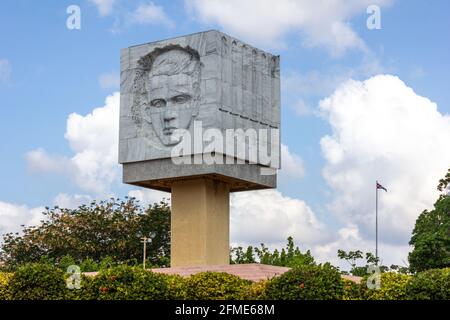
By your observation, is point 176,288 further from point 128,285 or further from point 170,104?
point 170,104

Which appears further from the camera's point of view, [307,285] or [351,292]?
[351,292]

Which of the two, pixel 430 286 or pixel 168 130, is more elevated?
pixel 168 130

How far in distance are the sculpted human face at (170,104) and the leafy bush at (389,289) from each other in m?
9.68

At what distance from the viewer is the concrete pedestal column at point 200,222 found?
94.0 ft

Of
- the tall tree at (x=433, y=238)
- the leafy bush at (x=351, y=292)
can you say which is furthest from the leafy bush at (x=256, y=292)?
the tall tree at (x=433, y=238)

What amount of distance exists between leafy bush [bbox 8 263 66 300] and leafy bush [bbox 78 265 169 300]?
46.0 inches

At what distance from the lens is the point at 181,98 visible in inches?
1136

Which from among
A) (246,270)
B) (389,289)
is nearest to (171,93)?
(246,270)

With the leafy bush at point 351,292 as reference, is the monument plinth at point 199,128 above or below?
above

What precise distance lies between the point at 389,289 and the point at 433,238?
23.9 metres

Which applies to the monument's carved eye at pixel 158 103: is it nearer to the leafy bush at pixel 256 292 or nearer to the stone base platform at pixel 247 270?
the stone base platform at pixel 247 270

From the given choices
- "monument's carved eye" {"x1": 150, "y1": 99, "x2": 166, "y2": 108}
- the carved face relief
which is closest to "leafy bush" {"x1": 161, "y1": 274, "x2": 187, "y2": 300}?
the carved face relief

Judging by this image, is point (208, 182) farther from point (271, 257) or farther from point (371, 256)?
point (371, 256)

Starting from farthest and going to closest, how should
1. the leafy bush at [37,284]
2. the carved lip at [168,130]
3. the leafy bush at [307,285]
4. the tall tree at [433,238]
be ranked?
the tall tree at [433,238] → the carved lip at [168,130] → the leafy bush at [37,284] → the leafy bush at [307,285]
